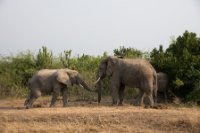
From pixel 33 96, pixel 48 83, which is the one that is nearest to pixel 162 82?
pixel 48 83

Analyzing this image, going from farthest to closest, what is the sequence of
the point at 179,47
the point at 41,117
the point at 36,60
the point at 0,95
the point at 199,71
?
1. the point at 36,60
2. the point at 0,95
3. the point at 179,47
4. the point at 199,71
5. the point at 41,117

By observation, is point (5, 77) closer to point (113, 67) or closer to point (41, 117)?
point (113, 67)

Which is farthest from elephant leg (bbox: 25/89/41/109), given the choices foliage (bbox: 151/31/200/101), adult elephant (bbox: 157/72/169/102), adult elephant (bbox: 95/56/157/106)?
foliage (bbox: 151/31/200/101)

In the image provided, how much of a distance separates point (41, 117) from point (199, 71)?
8.06m

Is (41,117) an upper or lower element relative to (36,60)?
lower

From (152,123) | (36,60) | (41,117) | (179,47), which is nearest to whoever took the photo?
(152,123)

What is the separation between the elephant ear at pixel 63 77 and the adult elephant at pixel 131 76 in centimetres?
171

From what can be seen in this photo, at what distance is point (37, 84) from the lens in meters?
18.4

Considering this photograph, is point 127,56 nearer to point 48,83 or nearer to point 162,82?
point 162,82

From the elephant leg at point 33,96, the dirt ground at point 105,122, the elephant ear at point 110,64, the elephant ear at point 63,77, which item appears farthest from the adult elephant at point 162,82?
the dirt ground at point 105,122

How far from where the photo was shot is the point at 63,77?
60.7ft

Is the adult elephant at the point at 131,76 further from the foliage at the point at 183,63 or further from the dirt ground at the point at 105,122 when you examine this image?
the dirt ground at the point at 105,122

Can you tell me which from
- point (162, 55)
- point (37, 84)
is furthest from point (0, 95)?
point (162, 55)

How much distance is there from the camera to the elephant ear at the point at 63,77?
60.2 feet
